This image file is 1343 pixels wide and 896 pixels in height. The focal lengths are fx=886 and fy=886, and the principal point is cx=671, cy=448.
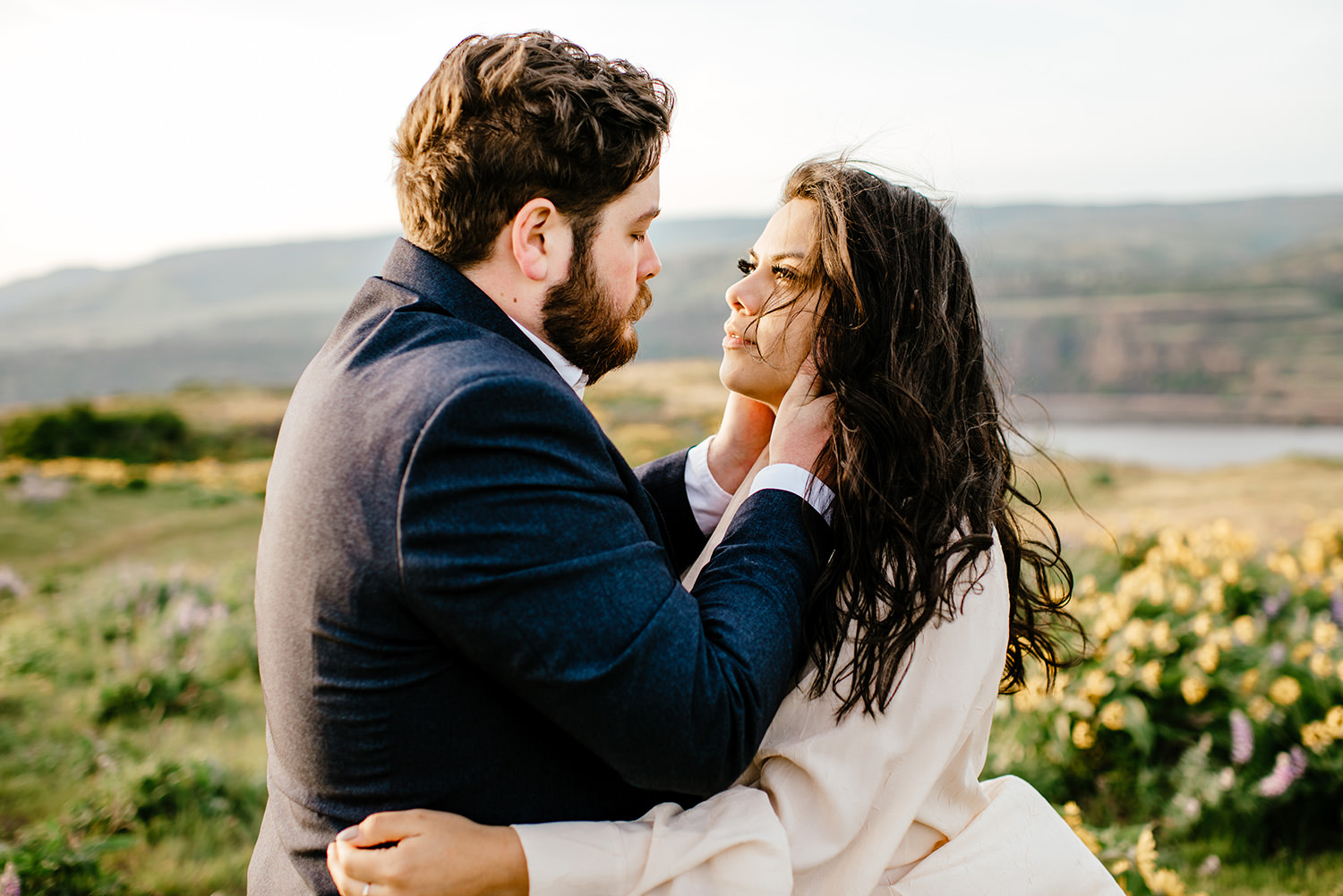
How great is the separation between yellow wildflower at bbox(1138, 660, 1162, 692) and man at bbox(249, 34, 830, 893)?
281 centimetres

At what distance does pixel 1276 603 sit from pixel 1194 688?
1.24 meters

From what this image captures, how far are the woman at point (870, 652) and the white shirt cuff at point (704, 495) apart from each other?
1.02 ft

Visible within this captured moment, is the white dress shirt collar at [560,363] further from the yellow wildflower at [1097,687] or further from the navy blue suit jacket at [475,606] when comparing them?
the yellow wildflower at [1097,687]

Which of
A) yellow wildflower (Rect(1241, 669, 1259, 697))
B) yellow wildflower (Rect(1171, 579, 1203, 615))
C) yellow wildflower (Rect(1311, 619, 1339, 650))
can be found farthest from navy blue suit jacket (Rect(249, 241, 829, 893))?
yellow wildflower (Rect(1171, 579, 1203, 615))

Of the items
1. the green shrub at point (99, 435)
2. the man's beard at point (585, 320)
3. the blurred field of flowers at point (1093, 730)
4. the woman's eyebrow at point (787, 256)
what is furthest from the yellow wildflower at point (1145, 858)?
the green shrub at point (99, 435)

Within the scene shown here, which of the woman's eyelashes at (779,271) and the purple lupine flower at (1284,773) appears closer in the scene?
the woman's eyelashes at (779,271)

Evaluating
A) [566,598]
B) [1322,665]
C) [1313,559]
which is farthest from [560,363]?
[1313,559]

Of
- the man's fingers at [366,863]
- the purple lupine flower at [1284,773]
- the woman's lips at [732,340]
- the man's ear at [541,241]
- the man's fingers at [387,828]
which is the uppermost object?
the man's ear at [541,241]

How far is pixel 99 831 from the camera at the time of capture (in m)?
3.33

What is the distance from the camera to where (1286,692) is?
360 cm

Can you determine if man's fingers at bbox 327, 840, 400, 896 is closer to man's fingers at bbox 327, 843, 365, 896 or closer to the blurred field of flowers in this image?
man's fingers at bbox 327, 843, 365, 896

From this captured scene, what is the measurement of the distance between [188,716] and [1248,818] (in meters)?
4.94

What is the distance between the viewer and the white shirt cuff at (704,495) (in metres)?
2.43

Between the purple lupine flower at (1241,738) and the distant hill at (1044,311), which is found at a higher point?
the purple lupine flower at (1241,738)
